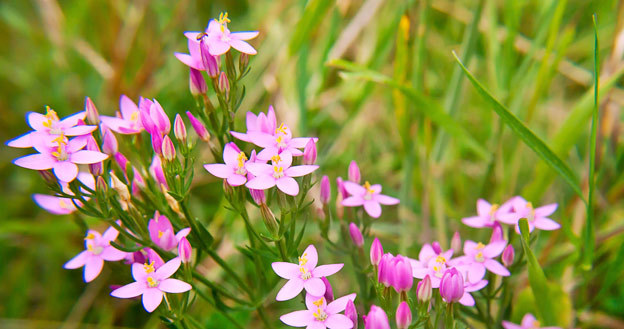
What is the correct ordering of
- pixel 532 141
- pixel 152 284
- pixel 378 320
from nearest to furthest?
pixel 378 320 < pixel 152 284 < pixel 532 141

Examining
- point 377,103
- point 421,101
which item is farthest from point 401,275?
point 377,103

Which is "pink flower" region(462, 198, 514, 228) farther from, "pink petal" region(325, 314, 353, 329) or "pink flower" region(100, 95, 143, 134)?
"pink flower" region(100, 95, 143, 134)

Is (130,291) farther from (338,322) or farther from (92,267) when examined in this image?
(338,322)

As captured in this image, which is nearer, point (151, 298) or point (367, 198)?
point (151, 298)

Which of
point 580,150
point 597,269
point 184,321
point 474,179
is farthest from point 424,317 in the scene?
point 580,150

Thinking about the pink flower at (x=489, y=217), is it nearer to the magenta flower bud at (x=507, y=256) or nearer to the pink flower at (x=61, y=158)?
the magenta flower bud at (x=507, y=256)

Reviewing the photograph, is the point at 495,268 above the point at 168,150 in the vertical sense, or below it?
below

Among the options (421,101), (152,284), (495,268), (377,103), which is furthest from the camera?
(377,103)
